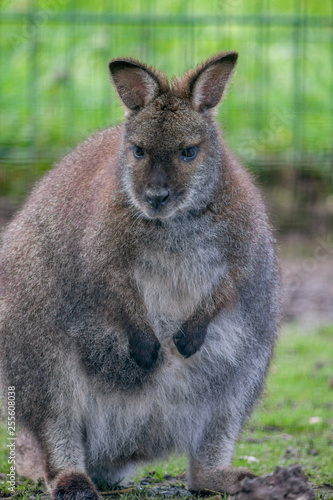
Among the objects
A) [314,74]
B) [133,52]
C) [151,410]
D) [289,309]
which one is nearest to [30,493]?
[151,410]

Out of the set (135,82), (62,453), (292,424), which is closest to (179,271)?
(135,82)

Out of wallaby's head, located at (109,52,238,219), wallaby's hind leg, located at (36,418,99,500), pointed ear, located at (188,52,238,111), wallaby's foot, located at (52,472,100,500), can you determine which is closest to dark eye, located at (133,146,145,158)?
wallaby's head, located at (109,52,238,219)

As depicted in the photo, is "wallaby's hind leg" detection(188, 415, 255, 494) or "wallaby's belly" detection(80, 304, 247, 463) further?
"wallaby's hind leg" detection(188, 415, 255, 494)

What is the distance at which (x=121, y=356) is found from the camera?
4191mm

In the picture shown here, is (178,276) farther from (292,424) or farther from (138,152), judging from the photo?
(292,424)

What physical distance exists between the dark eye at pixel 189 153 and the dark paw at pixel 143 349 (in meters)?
0.87

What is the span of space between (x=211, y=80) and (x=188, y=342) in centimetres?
125

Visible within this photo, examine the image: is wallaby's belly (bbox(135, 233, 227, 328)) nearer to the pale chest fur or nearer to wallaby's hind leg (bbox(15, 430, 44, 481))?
the pale chest fur

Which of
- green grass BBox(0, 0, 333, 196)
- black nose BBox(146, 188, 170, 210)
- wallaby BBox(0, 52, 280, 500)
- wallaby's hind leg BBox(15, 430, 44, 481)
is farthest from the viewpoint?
green grass BBox(0, 0, 333, 196)

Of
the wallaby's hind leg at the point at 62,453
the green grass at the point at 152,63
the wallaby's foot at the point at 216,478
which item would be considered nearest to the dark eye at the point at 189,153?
the wallaby's hind leg at the point at 62,453

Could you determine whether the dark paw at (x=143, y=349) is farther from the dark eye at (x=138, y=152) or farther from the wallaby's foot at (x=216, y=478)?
the dark eye at (x=138, y=152)

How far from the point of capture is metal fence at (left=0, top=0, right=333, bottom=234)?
32.6 ft

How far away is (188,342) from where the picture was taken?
13.6ft

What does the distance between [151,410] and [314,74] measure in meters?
7.47
